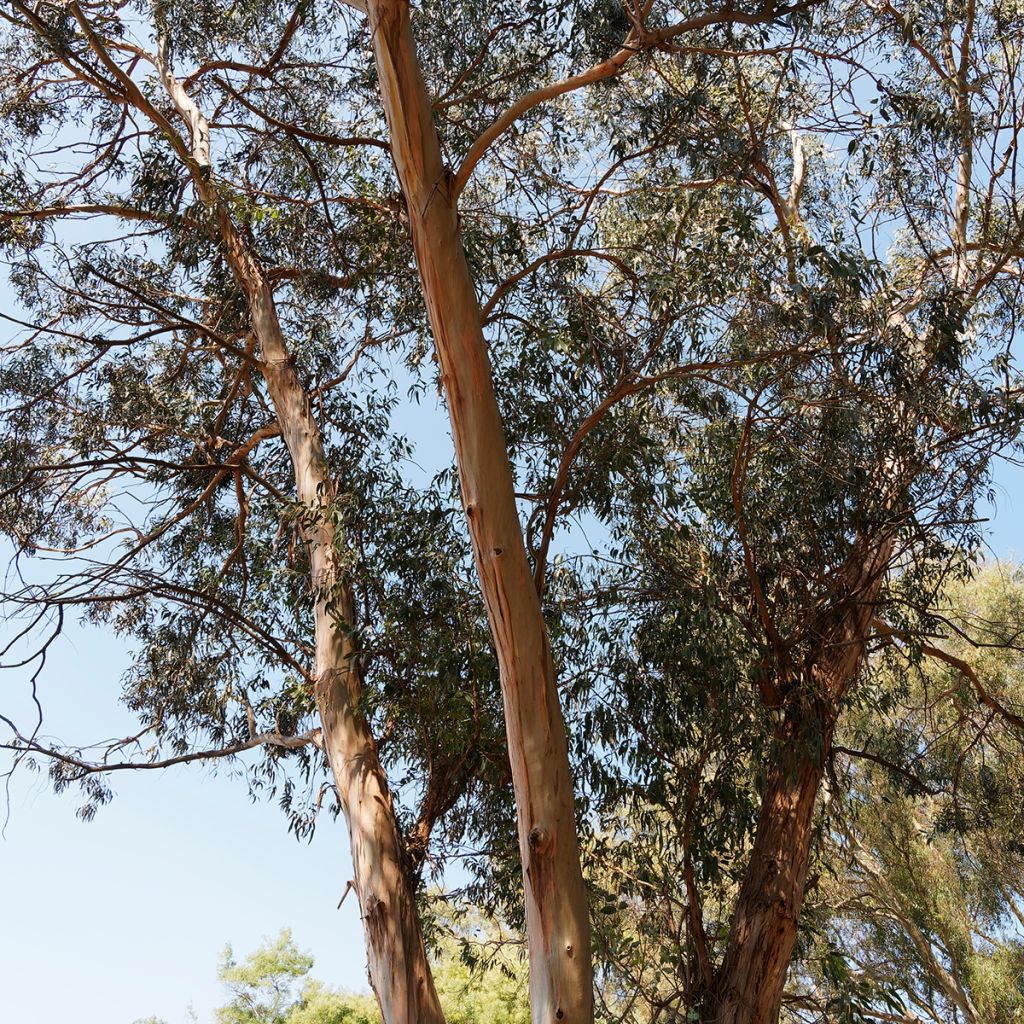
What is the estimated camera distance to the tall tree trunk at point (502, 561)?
3.31 m

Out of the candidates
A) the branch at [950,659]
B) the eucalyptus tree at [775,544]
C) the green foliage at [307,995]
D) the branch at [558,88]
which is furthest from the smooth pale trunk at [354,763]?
the green foliage at [307,995]

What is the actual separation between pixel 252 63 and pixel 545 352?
12.4 feet

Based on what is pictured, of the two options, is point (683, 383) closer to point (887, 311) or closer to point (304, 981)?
point (887, 311)

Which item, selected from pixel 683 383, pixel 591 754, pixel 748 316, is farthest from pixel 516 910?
pixel 748 316

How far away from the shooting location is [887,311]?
513 centimetres

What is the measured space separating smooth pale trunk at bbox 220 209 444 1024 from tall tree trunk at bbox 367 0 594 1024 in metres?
1.16

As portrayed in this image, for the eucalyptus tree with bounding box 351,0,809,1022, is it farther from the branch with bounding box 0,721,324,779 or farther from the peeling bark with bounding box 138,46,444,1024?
the branch with bounding box 0,721,324,779

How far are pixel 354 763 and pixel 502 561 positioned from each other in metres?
1.72

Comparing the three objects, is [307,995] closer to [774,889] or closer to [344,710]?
[344,710]

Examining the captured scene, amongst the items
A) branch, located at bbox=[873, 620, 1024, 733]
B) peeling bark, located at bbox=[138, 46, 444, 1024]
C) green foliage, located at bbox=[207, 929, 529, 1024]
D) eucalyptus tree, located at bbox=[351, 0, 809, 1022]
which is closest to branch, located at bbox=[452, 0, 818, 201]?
eucalyptus tree, located at bbox=[351, 0, 809, 1022]

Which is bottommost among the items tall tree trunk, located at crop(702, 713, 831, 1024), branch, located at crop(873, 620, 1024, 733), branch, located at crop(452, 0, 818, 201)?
tall tree trunk, located at crop(702, 713, 831, 1024)

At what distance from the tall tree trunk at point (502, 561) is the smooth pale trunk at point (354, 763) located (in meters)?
1.16

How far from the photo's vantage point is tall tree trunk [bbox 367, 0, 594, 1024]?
3.31 metres

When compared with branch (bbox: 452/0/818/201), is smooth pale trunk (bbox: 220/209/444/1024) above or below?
below
